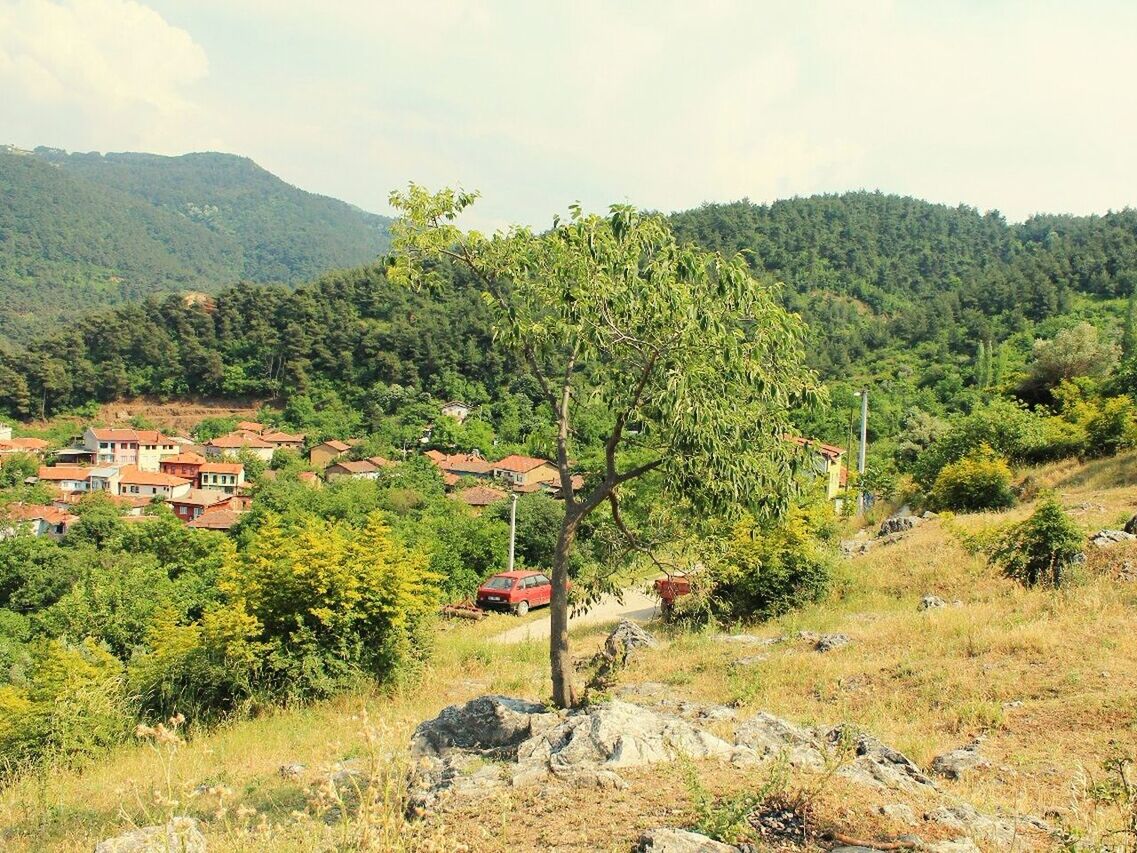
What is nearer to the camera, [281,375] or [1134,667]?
[1134,667]

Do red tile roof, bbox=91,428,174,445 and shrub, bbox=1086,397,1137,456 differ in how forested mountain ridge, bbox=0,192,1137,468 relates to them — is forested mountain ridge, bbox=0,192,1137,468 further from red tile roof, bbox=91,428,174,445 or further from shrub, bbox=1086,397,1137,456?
shrub, bbox=1086,397,1137,456

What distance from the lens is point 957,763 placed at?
6.14 m

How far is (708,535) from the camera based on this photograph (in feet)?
23.4

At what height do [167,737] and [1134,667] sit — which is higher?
[167,737]

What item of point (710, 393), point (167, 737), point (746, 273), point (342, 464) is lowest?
point (342, 464)

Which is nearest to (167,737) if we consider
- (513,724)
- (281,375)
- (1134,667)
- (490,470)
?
(513,724)

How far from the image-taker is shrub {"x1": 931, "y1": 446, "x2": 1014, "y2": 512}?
1861 cm

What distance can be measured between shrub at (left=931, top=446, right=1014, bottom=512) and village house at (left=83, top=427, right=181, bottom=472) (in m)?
64.7

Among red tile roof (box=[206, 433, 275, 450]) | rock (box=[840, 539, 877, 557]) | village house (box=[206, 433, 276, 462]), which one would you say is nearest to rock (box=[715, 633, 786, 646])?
rock (box=[840, 539, 877, 557])

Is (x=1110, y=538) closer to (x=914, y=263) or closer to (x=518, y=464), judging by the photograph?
(x=518, y=464)

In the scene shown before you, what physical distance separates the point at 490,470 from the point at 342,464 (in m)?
10.8

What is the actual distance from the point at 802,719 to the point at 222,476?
208 feet

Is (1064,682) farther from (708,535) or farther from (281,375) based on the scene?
(281,375)

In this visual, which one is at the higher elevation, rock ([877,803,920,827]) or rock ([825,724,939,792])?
rock ([877,803,920,827])
